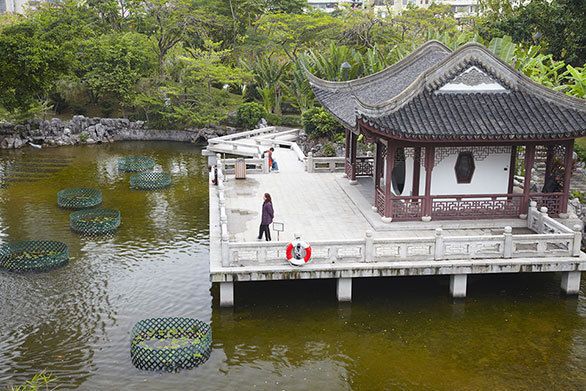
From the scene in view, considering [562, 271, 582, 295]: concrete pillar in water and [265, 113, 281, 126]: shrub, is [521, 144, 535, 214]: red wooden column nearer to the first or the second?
[562, 271, 582, 295]: concrete pillar in water

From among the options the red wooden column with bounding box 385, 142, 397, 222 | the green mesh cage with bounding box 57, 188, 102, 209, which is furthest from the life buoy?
the green mesh cage with bounding box 57, 188, 102, 209

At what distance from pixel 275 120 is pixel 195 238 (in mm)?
27959

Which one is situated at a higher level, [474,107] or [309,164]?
[474,107]

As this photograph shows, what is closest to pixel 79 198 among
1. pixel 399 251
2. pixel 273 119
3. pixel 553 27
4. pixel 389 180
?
pixel 389 180

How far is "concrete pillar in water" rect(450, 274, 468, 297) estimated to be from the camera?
18344 mm

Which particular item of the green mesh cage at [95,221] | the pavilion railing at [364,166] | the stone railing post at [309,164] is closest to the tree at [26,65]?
the green mesh cage at [95,221]

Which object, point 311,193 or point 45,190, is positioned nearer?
point 311,193

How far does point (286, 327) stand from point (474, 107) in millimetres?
10177

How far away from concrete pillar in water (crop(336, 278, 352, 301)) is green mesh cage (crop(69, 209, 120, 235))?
38.9ft

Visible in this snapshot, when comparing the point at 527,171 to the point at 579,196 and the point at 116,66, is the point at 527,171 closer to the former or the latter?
the point at 579,196

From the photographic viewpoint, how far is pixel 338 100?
27.2m

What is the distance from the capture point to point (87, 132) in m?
49.8

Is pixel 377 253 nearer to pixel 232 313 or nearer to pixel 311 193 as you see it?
pixel 232 313

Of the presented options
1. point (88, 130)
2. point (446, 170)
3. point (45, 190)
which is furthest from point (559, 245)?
point (88, 130)
